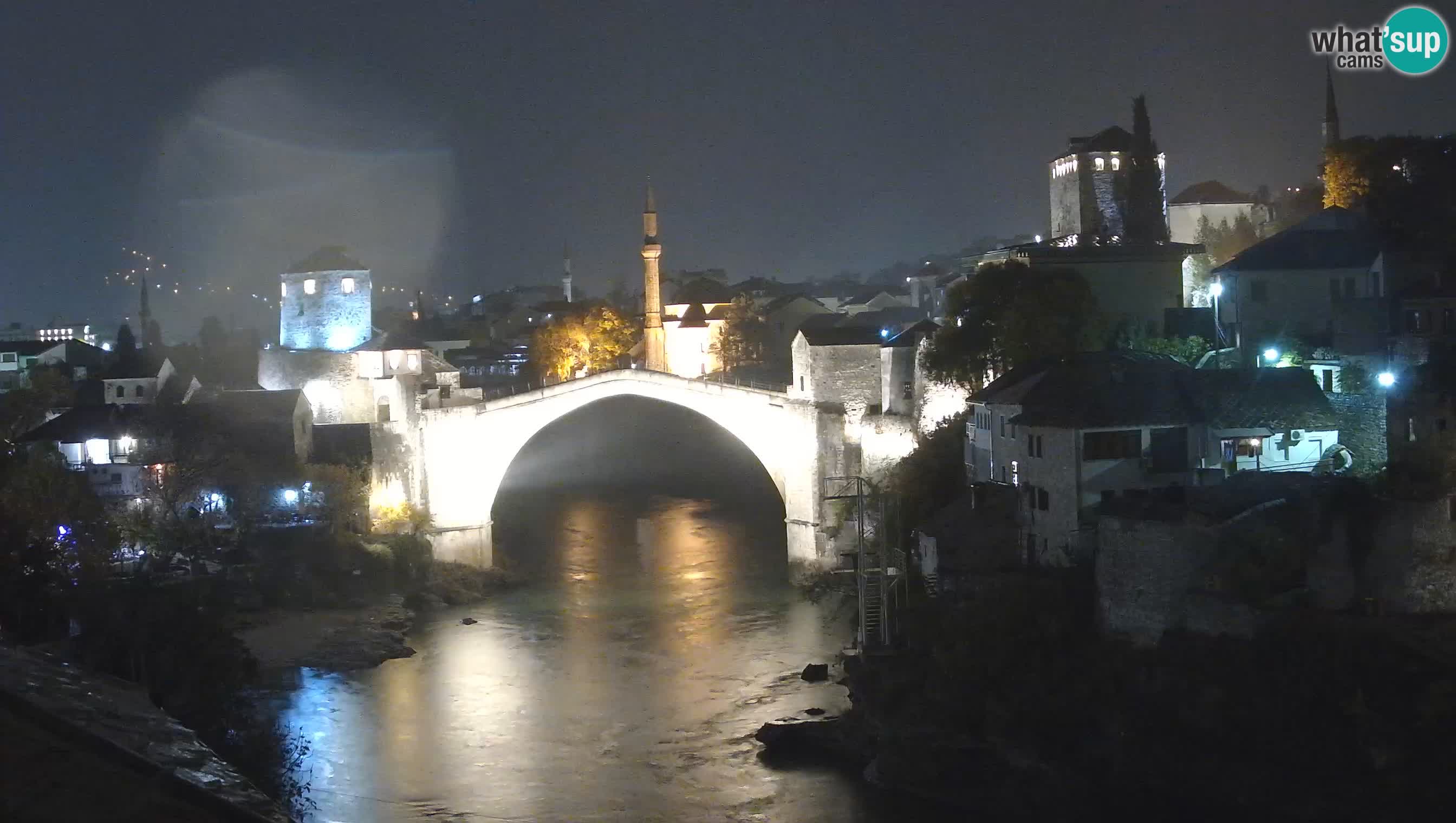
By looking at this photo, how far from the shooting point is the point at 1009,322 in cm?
2008

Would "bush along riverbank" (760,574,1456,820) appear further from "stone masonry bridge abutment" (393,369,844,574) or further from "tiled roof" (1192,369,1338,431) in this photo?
"stone masonry bridge abutment" (393,369,844,574)

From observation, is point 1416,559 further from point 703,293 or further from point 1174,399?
point 703,293

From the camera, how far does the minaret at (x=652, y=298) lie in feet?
111

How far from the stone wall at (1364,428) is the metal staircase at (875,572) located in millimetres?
4931

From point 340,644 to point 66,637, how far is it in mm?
6419

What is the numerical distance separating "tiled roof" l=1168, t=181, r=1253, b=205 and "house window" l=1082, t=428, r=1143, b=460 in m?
13.3

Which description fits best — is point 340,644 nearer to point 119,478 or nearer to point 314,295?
point 119,478

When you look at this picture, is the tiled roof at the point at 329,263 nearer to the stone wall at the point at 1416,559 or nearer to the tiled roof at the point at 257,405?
the tiled roof at the point at 257,405

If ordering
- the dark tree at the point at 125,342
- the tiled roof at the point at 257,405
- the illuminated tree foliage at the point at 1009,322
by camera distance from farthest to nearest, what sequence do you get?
the dark tree at the point at 125,342 < the tiled roof at the point at 257,405 < the illuminated tree foliage at the point at 1009,322

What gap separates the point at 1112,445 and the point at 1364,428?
9.33 feet

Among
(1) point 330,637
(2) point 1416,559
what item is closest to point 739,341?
(1) point 330,637

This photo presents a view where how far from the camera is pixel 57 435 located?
2347 cm

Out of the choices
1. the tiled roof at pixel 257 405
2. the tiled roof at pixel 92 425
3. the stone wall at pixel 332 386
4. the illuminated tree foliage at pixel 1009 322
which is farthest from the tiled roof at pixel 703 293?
the illuminated tree foliage at pixel 1009 322

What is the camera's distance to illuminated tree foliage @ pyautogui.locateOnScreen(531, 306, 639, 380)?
123 ft
